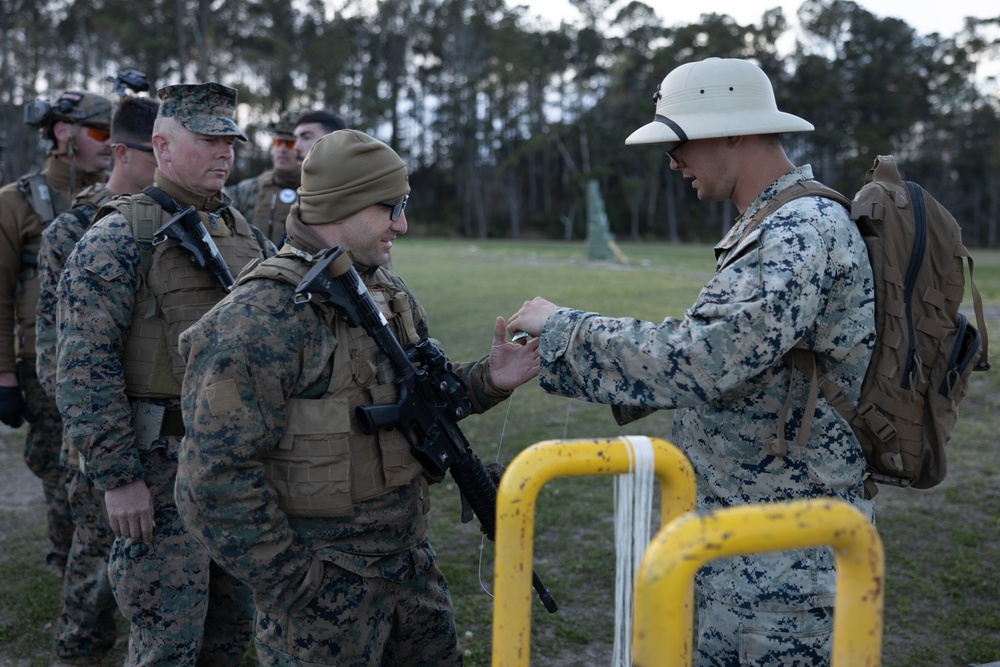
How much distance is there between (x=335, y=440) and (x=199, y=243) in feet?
4.40

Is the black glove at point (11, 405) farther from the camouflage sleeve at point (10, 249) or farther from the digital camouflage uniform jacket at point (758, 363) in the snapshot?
the digital camouflage uniform jacket at point (758, 363)

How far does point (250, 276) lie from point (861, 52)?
55.6 meters

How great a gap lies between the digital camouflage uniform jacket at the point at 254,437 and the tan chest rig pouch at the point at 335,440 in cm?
4

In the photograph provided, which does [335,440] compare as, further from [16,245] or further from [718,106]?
[16,245]

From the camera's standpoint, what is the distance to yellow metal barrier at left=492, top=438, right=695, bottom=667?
1660 millimetres

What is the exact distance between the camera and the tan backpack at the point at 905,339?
2.38 m

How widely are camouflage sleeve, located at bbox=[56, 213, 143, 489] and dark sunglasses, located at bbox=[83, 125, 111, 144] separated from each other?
1.94 metres

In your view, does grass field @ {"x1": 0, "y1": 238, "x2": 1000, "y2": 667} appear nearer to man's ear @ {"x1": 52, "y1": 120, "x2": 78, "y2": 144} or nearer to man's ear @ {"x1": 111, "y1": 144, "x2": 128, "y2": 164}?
man's ear @ {"x1": 111, "y1": 144, "x2": 128, "y2": 164}

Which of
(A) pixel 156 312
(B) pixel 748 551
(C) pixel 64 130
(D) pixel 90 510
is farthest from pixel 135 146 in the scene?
(B) pixel 748 551

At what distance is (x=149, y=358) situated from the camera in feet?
11.0

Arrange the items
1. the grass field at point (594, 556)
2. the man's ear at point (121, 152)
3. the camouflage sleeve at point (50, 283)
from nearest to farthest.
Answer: the camouflage sleeve at point (50, 283) → the man's ear at point (121, 152) → the grass field at point (594, 556)

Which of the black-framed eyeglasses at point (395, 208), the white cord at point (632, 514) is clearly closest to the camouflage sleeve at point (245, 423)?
the black-framed eyeglasses at point (395, 208)

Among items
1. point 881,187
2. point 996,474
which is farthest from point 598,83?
point 881,187

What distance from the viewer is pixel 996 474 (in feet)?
21.5
